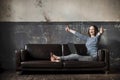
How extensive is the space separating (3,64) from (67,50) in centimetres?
180

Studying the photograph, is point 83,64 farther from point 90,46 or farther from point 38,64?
point 38,64

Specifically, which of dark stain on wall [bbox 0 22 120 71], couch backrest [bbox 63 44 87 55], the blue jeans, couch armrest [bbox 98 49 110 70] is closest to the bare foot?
the blue jeans

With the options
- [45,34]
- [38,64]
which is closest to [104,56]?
[38,64]

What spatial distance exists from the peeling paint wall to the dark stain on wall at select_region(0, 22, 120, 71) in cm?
14

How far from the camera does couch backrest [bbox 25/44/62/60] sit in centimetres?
748

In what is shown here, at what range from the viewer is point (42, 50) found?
7.54 metres

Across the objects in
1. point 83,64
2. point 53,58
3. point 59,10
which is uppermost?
point 59,10

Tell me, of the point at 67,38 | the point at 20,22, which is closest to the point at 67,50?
the point at 67,38

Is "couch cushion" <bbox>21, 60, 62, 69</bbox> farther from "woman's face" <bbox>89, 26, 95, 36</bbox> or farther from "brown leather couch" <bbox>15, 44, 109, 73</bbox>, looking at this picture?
"woman's face" <bbox>89, 26, 95, 36</bbox>

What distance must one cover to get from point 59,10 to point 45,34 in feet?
2.45

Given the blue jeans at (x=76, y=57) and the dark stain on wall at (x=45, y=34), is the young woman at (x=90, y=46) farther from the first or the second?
the dark stain on wall at (x=45, y=34)

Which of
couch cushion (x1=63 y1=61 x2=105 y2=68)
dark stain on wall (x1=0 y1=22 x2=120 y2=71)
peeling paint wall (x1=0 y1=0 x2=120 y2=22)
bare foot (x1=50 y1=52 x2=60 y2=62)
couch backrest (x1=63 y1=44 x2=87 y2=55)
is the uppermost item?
peeling paint wall (x1=0 y1=0 x2=120 y2=22)

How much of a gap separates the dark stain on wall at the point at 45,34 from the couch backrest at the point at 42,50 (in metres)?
0.24

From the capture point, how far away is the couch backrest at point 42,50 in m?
7.48
